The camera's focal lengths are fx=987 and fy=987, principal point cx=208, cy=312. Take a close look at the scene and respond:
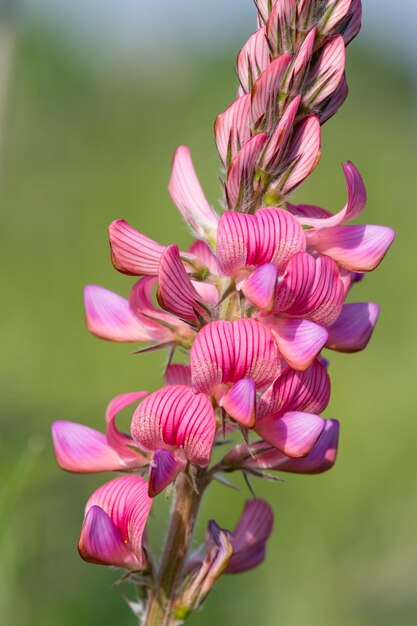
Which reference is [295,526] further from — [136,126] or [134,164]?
[136,126]

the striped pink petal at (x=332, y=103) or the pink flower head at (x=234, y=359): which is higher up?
the striped pink petal at (x=332, y=103)

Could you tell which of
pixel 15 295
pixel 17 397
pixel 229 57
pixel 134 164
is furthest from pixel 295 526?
pixel 229 57

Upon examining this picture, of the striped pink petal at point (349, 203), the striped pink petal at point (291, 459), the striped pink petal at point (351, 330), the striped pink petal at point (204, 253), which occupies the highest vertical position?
the striped pink petal at point (349, 203)

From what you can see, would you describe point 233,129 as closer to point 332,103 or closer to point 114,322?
point 332,103

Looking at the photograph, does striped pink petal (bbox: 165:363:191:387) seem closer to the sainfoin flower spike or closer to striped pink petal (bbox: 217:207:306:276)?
the sainfoin flower spike

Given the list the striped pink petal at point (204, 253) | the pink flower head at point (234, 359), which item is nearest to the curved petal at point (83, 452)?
the pink flower head at point (234, 359)

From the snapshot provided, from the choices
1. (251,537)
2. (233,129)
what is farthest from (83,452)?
(233,129)

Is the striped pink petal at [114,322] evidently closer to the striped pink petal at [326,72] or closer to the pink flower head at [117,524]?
the pink flower head at [117,524]
